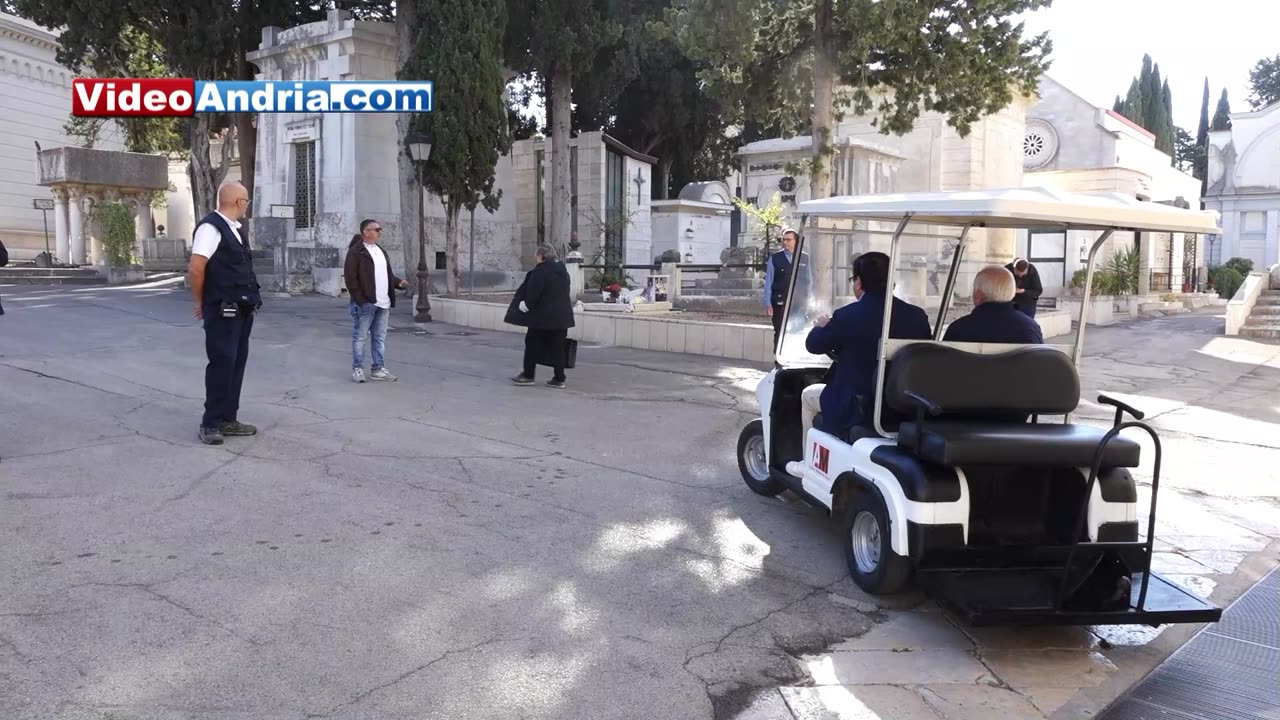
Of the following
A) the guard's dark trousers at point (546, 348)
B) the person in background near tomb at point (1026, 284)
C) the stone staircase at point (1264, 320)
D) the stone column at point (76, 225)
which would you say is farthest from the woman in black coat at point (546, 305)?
the stone column at point (76, 225)

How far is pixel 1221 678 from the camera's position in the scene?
4.02m

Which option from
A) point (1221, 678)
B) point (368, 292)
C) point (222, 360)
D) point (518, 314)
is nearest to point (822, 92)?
point (518, 314)

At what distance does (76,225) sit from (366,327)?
25.7m

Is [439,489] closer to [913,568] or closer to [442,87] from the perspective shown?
[913,568]

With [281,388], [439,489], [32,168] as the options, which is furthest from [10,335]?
[32,168]

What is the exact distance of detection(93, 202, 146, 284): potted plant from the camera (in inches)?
1061

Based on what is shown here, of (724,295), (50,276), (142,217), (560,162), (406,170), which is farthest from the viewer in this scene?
(142,217)

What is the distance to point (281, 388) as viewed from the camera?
10.2 m

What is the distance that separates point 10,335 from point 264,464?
32.2 feet

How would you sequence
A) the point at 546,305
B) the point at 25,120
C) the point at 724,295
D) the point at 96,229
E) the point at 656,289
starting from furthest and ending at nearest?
the point at 25,120 → the point at 96,229 → the point at 724,295 → the point at 656,289 → the point at 546,305

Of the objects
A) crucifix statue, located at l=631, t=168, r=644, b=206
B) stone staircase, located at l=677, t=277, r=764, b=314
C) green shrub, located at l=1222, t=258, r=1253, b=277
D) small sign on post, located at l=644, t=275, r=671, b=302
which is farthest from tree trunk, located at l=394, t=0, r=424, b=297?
green shrub, located at l=1222, t=258, r=1253, b=277

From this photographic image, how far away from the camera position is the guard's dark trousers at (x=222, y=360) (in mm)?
7230

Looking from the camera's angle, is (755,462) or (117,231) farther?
(117,231)

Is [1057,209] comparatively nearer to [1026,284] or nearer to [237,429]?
[1026,284]
